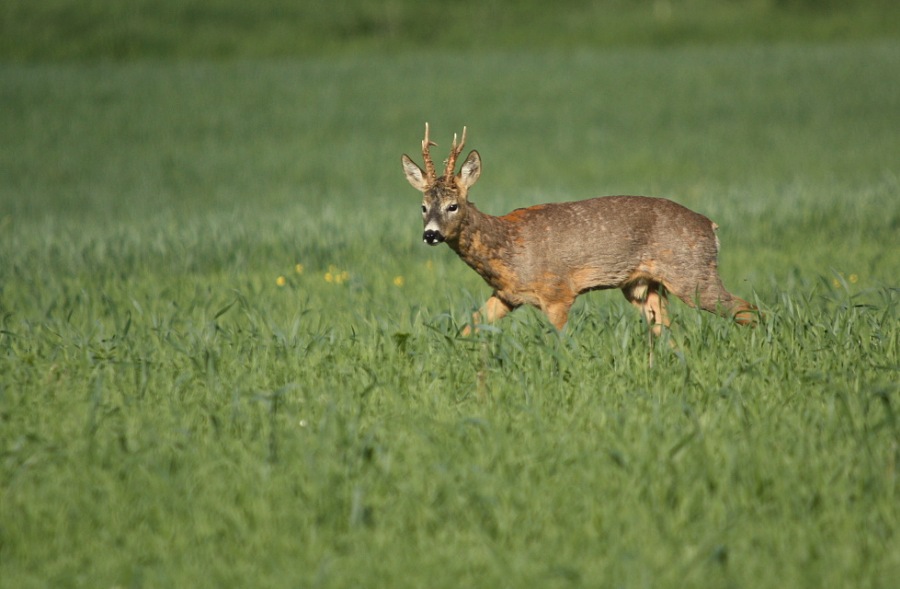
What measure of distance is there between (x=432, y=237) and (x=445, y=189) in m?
0.55

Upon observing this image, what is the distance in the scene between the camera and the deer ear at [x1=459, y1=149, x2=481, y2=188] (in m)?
6.64

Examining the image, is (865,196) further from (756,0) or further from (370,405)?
(756,0)

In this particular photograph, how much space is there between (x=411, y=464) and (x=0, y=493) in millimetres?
1625

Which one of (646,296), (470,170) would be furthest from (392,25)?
(470,170)

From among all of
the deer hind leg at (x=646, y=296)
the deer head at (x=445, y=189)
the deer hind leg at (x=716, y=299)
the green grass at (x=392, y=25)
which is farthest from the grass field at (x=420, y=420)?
the green grass at (x=392, y=25)

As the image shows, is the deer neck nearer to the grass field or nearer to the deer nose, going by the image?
the grass field

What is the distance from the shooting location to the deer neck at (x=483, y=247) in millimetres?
6789

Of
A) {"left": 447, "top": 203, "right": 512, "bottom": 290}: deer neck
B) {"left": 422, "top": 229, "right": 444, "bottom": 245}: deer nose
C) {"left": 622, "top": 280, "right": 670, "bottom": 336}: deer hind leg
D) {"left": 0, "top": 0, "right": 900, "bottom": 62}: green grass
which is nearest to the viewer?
{"left": 422, "top": 229, "right": 444, "bottom": 245}: deer nose

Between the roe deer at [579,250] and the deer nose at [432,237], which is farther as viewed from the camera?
the roe deer at [579,250]

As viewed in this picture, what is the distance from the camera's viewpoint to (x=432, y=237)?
6.12 m

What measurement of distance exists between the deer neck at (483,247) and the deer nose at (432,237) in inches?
22.4

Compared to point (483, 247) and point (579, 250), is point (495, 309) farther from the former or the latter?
point (579, 250)

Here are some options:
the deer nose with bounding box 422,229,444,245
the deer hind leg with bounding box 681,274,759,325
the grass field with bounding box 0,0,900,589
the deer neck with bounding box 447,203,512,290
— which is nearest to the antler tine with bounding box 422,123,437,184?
the deer neck with bounding box 447,203,512,290

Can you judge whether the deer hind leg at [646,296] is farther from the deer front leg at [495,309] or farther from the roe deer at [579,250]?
the deer front leg at [495,309]
